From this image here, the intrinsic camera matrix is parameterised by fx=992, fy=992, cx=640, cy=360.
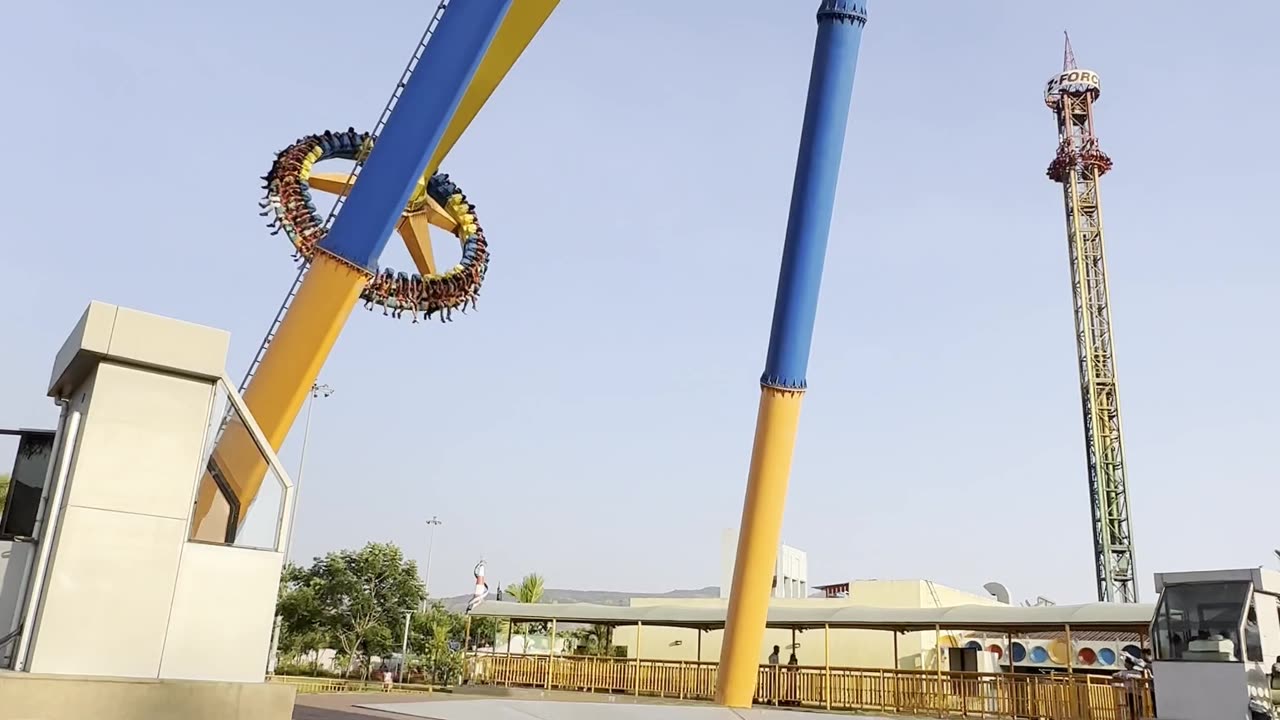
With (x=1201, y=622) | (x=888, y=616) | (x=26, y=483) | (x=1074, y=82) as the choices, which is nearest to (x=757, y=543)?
(x=1201, y=622)

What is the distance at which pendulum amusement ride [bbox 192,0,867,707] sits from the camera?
12391 millimetres

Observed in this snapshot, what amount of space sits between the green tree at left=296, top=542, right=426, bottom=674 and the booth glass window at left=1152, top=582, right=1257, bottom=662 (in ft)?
114

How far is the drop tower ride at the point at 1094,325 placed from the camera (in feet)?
209

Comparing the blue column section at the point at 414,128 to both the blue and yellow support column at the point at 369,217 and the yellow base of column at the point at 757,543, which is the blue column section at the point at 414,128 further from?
the yellow base of column at the point at 757,543

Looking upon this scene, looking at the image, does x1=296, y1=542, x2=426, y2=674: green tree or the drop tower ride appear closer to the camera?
x1=296, y1=542, x2=426, y2=674: green tree

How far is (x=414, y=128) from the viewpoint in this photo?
41.6 feet

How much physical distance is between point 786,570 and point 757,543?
2908cm

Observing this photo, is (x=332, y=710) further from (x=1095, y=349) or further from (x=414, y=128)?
(x=1095, y=349)

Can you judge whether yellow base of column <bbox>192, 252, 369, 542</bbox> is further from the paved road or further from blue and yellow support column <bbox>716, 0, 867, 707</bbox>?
blue and yellow support column <bbox>716, 0, 867, 707</bbox>

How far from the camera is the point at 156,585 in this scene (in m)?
6.38

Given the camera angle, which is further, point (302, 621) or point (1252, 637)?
point (302, 621)

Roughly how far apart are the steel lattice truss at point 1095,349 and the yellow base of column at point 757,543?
54.4 meters

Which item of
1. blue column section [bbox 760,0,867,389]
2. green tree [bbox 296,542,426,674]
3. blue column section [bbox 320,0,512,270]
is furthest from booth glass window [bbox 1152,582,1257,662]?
green tree [bbox 296,542,426,674]

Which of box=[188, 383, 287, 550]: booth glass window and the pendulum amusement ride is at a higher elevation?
the pendulum amusement ride
